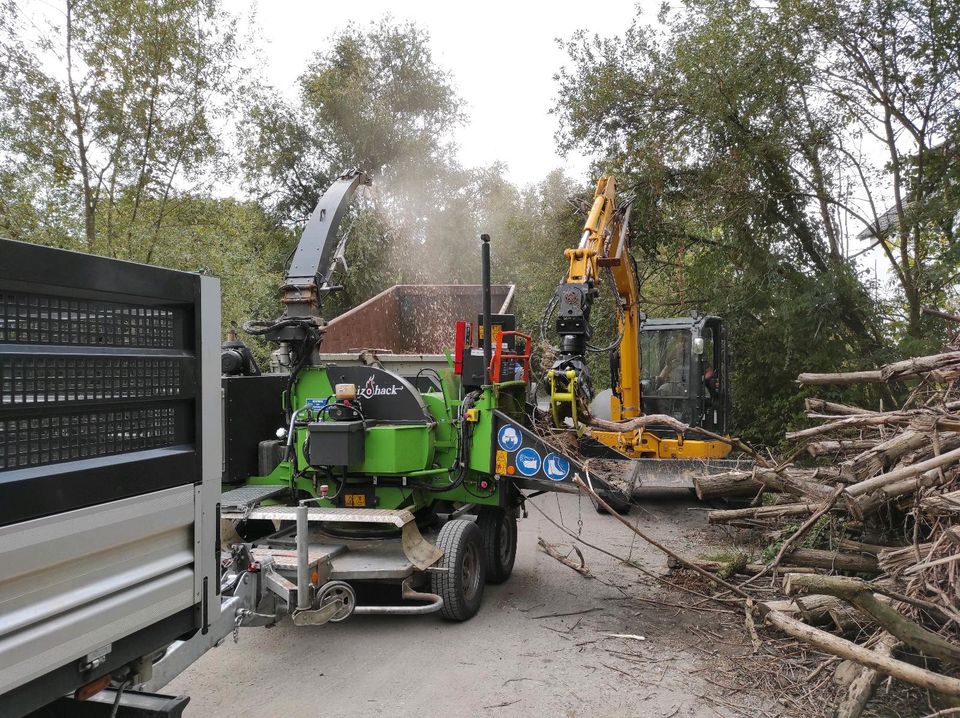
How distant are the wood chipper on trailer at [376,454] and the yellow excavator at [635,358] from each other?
122cm

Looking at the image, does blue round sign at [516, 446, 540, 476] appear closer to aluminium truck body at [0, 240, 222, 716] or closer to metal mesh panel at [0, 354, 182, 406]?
aluminium truck body at [0, 240, 222, 716]

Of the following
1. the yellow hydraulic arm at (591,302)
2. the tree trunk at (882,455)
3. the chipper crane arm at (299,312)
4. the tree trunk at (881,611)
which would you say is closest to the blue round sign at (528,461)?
the yellow hydraulic arm at (591,302)

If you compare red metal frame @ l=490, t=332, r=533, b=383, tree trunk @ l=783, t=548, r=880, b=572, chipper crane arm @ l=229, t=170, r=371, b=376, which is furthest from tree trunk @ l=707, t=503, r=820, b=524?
chipper crane arm @ l=229, t=170, r=371, b=376

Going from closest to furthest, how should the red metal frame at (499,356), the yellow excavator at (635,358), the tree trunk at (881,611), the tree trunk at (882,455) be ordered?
the tree trunk at (881,611), the tree trunk at (882,455), the red metal frame at (499,356), the yellow excavator at (635,358)

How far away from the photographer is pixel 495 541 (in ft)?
21.4

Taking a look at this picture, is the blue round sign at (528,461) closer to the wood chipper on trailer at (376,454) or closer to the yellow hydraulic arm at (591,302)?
the wood chipper on trailer at (376,454)

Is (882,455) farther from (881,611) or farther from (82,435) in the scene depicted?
(82,435)

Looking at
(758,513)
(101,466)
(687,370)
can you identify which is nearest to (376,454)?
(758,513)

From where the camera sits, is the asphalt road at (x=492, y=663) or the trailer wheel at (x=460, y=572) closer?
the asphalt road at (x=492, y=663)

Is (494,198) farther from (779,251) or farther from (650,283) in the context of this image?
(779,251)

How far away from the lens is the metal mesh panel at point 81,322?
1935mm

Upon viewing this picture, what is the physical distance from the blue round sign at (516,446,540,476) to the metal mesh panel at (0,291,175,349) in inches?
145

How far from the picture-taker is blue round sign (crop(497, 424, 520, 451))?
5.88 m

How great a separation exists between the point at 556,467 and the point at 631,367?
13.8 ft
